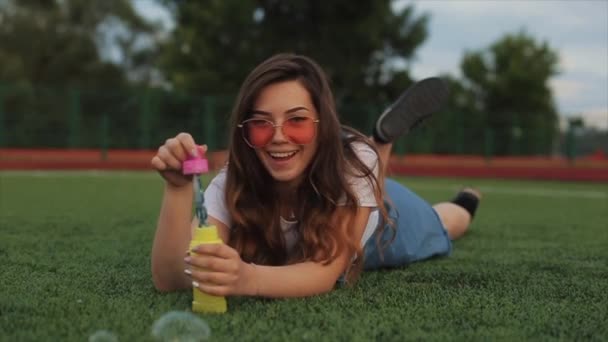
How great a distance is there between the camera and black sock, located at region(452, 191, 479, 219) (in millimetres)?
3822

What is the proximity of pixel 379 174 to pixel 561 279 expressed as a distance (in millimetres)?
783

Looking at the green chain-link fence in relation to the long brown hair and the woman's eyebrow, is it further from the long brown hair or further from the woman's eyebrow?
the woman's eyebrow

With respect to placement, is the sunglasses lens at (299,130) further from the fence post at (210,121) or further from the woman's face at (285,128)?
the fence post at (210,121)

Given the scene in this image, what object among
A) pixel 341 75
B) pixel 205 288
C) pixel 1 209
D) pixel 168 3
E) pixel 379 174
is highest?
pixel 168 3

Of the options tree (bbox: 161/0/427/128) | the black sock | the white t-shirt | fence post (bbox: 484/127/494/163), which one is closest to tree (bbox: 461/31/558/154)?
tree (bbox: 161/0/427/128)

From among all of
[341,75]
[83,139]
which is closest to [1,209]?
[83,139]

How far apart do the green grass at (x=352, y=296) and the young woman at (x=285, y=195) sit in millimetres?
82

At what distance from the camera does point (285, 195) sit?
2180mm

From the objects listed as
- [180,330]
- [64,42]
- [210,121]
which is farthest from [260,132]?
[64,42]

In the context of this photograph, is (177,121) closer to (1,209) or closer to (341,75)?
(341,75)

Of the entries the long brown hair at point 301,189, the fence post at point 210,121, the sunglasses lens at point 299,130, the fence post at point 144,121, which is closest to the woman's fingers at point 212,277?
the long brown hair at point 301,189

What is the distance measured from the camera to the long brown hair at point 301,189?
6.57ft

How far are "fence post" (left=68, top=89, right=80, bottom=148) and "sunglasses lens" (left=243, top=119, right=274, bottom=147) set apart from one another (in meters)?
13.5

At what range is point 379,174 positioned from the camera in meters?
2.24
